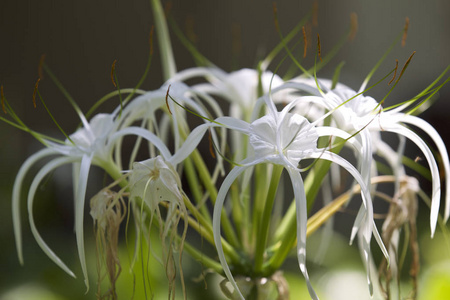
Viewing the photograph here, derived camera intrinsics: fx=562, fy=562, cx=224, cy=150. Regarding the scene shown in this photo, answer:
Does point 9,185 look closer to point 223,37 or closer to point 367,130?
point 223,37

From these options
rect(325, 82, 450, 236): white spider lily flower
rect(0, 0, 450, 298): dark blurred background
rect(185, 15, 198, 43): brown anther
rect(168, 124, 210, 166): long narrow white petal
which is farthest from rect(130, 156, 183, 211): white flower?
rect(0, 0, 450, 298): dark blurred background

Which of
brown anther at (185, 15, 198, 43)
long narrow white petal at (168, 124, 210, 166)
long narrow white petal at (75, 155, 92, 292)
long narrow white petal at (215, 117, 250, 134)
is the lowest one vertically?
long narrow white petal at (75, 155, 92, 292)

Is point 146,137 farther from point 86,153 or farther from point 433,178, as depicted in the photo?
point 433,178

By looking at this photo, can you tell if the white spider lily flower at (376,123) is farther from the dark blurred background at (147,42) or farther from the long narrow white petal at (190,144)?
the dark blurred background at (147,42)

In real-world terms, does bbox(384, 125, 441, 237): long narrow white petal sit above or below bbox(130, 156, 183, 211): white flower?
below

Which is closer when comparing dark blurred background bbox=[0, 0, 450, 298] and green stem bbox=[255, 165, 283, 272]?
green stem bbox=[255, 165, 283, 272]

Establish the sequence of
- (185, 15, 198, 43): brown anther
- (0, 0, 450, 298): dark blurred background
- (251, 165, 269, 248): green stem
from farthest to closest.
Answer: (0, 0, 450, 298): dark blurred background
(185, 15, 198, 43): brown anther
(251, 165, 269, 248): green stem

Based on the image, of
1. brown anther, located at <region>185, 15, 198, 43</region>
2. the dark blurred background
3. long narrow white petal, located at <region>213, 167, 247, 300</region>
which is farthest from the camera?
the dark blurred background

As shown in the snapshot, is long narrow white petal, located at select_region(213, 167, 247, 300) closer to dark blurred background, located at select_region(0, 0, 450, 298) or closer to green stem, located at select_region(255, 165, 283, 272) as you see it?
green stem, located at select_region(255, 165, 283, 272)

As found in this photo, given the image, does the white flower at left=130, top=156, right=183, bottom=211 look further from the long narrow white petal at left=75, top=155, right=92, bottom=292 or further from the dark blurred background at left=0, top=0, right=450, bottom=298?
the dark blurred background at left=0, top=0, right=450, bottom=298
